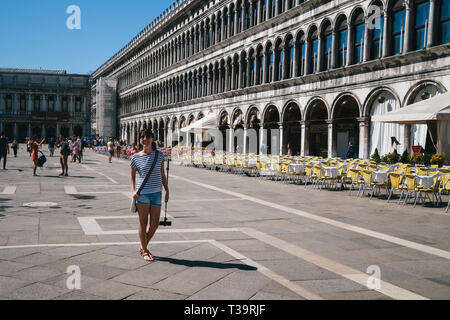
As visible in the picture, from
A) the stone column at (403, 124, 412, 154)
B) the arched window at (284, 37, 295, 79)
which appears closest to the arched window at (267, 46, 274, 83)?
the arched window at (284, 37, 295, 79)

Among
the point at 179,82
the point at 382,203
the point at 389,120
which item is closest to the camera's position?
the point at 382,203

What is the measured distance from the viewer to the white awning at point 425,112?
1223 cm

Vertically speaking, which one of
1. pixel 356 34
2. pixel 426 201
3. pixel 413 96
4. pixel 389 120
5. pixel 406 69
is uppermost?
pixel 356 34

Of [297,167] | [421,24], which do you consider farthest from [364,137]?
[297,167]

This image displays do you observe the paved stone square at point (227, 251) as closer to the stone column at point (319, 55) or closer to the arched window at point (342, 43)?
the arched window at point (342, 43)

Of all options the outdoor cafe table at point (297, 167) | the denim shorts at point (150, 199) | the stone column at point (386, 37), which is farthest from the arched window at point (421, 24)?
the denim shorts at point (150, 199)

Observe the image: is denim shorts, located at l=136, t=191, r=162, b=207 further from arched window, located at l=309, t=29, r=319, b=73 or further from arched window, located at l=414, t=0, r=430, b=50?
arched window, located at l=309, t=29, r=319, b=73

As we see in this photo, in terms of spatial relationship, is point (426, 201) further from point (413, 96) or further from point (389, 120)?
point (413, 96)

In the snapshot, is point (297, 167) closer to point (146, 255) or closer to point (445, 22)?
point (445, 22)

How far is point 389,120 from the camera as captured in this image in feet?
45.5

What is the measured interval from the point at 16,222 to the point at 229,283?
498 cm

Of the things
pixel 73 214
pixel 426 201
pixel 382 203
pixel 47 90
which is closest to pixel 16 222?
pixel 73 214

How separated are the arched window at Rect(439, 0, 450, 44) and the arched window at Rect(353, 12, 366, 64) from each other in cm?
484

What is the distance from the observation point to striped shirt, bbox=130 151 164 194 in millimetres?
5523
